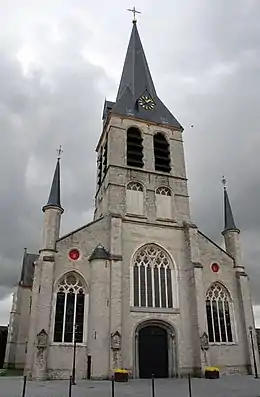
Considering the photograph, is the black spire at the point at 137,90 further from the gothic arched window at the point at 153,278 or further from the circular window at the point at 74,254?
the circular window at the point at 74,254

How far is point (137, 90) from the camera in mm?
34531

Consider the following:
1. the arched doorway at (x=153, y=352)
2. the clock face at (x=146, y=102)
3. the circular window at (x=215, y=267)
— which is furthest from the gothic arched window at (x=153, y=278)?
the clock face at (x=146, y=102)


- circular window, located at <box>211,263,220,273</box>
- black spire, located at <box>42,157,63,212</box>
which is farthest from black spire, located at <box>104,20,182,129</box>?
circular window, located at <box>211,263,220,273</box>

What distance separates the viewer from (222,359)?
22766 millimetres

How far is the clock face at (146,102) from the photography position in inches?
1278

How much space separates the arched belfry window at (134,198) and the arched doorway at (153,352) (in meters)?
8.66

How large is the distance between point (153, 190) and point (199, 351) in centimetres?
1248

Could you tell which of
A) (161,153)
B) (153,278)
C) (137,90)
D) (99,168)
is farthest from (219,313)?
(137,90)

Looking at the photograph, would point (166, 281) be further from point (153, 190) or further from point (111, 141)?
point (111, 141)

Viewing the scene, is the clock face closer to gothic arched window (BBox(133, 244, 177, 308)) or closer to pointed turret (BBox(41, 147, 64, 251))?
pointed turret (BBox(41, 147, 64, 251))

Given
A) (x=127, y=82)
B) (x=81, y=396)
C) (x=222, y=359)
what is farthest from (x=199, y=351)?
(x=127, y=82)

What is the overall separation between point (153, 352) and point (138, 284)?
4.54 meters

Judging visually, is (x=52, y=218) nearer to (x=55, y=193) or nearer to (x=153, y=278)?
(x=55, y=193)

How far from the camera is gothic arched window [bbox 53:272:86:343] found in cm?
2080
